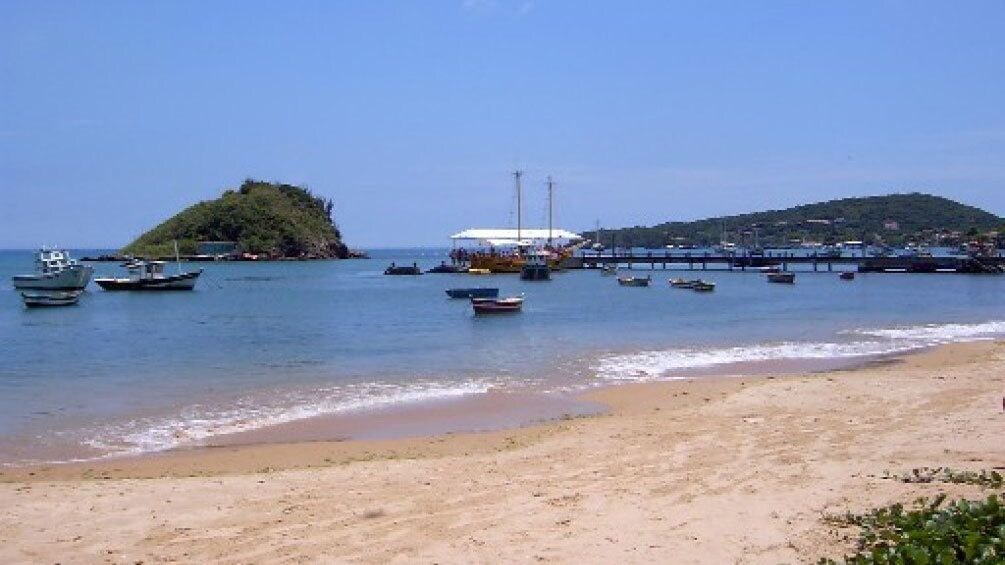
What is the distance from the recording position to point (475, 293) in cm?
5303

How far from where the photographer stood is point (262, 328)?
39.5 metres

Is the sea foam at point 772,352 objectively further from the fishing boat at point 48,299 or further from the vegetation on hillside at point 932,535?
the fishing boat at point 48,299

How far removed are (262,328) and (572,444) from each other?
29.2m

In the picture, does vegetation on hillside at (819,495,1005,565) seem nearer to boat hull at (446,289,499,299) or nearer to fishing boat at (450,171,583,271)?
boat hull at (446,289,499,299)

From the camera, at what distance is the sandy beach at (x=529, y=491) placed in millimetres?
7387

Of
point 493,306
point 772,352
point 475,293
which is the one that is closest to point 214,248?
point 475,293

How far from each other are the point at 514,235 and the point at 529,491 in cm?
9981

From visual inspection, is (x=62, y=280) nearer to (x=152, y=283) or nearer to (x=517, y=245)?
(x=152, y=283)

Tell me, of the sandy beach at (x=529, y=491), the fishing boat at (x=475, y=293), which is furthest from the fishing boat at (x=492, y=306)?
the sandy beach at (x=529, y=491)

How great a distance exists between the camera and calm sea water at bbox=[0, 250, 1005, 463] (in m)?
17.6

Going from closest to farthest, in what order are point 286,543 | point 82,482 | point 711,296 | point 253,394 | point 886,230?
1. point 286,543
2. point 82,482
3. point 253,394
4. point 711,296
5. point 886,230

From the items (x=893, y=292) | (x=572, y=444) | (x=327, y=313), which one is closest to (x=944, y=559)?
(x=572, y=444)

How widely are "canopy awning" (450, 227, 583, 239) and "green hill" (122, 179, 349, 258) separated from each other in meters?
71.3

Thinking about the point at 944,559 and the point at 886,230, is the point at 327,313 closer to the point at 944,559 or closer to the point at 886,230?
the point at 944,559
